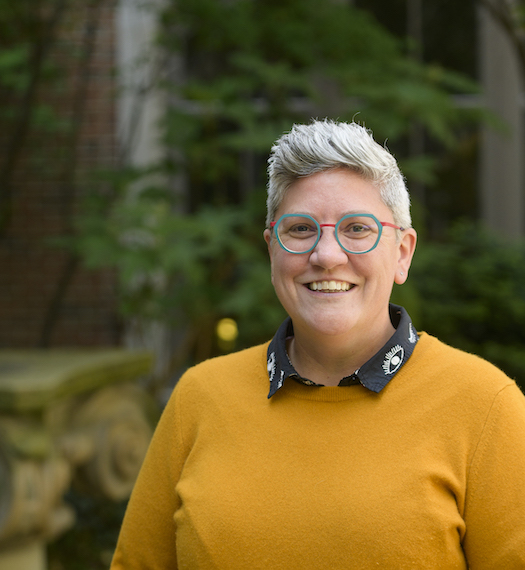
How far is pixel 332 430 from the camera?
1463 mm

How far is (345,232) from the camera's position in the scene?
1491mm

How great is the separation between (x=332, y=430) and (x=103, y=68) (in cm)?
489

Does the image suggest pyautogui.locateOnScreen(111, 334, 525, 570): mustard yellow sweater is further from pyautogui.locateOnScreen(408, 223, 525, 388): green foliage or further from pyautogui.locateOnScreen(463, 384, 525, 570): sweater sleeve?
pyautogui.locateOnScreen(408, 223, 525, 388): green foliage

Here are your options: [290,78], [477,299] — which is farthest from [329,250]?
[477,299]

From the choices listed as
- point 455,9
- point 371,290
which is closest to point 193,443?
point 371,290

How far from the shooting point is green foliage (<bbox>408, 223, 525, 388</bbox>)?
18.1 feet

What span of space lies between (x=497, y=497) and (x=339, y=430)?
1.05ft

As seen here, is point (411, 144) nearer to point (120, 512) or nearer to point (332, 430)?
point (120, 512)

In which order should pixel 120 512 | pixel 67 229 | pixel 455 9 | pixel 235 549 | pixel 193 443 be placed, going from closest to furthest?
pixel 235 549 < pixel 193 443 < pixel 120 512 < pixel 67 229 < pixel 455 9

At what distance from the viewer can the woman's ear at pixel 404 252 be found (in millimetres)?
1592

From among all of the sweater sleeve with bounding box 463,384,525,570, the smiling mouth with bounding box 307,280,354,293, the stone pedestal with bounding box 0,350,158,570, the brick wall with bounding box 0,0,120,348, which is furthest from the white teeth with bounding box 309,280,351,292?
the brick wall with bounding box 0,0,120,348

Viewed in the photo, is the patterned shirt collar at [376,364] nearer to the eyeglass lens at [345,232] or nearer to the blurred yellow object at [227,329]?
the eyeglass lens at [345,232]

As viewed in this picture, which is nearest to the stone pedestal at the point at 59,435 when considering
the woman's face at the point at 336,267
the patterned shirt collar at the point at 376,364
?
the patterned shirt collar at the point at 376,364

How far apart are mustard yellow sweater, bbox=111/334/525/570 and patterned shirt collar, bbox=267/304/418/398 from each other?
0.02 m
